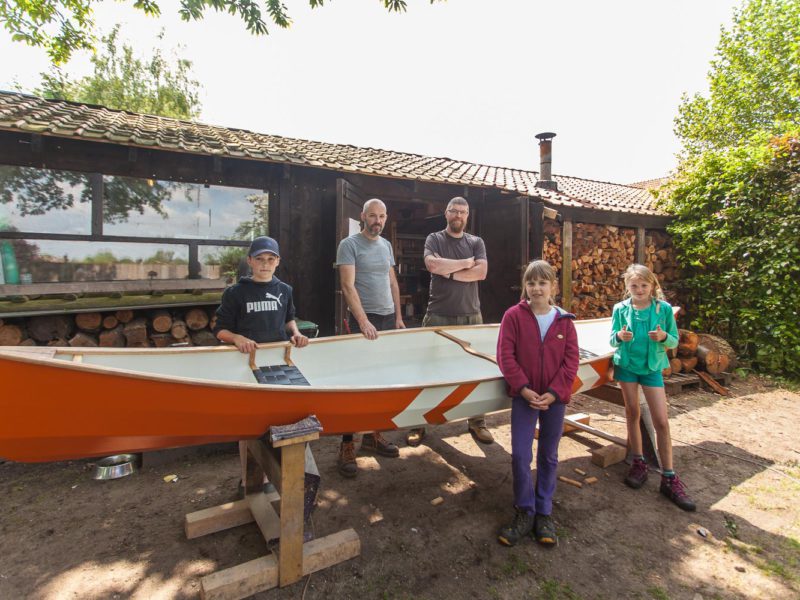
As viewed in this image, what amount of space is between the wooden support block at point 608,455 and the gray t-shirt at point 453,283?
58.1 inches

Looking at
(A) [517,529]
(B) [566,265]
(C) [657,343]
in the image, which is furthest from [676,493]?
(B) [566,265]

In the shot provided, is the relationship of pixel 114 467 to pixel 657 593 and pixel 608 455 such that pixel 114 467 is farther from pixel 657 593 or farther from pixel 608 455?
pixel 608 455

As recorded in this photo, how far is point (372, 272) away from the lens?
3.04 m

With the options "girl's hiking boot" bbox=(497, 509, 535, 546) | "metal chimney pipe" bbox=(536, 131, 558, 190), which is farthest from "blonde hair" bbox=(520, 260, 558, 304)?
"metal chimney pipe" bbox=(536, 131, 558, 190)

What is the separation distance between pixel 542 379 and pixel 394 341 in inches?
52.3

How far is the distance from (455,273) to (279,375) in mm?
1658

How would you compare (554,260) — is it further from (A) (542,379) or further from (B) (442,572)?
(B) (442,572)

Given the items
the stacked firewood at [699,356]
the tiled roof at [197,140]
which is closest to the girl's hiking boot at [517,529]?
the stacked firewood at [699,356]

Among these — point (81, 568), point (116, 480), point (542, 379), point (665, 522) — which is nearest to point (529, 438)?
point (542, 379)

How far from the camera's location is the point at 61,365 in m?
1.33

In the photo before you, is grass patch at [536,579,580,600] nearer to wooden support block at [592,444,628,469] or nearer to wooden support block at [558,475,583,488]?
wooden support block at [558,475,583,488]

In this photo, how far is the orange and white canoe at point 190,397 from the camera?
1.36 metres

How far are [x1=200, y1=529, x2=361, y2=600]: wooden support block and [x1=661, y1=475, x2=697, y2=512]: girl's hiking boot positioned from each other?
81.4 inches

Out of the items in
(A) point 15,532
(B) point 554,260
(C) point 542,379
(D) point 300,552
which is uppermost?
(B) point 554,260
